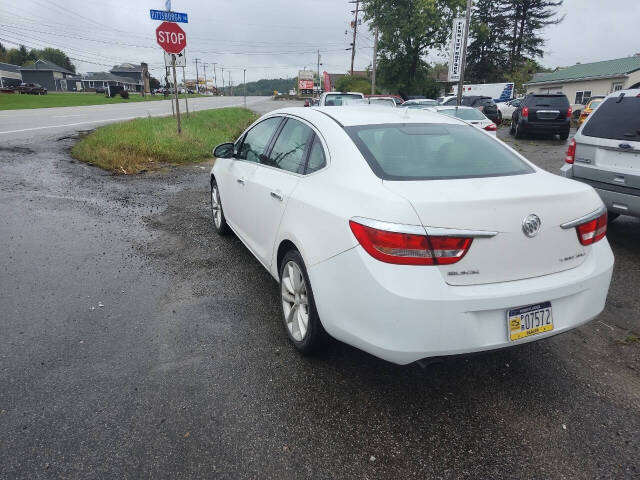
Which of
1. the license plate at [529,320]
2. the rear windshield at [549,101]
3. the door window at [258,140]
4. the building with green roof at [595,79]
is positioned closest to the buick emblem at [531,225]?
the license plate at [529,320]

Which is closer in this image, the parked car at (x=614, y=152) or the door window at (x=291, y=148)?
the door window at (x=291, y=148)

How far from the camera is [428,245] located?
220cm

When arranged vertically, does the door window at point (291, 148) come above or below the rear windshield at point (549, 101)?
below


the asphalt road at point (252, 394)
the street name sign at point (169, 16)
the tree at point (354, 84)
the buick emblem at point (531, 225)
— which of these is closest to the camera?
the asphalt road at point (252, 394)

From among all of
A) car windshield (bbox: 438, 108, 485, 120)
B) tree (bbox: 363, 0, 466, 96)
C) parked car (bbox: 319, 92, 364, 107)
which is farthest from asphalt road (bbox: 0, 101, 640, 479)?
tree (bbox: 363, 0, 466, 96)

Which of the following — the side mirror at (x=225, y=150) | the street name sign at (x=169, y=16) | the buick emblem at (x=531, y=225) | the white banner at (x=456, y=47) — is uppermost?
the white banner at (x=456, y=47)

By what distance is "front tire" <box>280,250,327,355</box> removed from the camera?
2857 mm

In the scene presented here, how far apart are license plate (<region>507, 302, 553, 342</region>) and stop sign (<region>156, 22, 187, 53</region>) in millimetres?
11253

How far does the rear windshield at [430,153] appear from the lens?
273 cm

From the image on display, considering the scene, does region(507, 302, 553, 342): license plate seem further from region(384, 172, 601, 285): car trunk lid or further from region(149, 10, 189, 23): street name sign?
region(149, 10, 189, 23): street name sign

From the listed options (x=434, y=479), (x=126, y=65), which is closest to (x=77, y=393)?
(x=434, y=479)

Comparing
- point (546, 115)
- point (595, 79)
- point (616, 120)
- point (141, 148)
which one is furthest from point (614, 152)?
point (595, 79)

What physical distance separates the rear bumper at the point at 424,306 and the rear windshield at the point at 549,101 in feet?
54.3

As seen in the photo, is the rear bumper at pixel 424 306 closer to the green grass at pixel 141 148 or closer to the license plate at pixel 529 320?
the license plate at pixel 529 320
